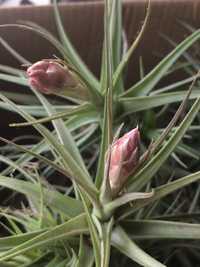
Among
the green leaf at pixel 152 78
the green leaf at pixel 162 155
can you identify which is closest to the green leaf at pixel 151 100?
the green leaf at pixel 152 78

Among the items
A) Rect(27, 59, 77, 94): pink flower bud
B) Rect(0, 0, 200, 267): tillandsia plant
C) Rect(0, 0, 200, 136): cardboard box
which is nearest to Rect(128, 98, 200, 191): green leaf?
Rect(0, 0, 200, 267): tillandsia plant

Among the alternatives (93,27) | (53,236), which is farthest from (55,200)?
(93,27)

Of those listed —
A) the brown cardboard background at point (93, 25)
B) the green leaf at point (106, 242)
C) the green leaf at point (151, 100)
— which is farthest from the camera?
the brown cardboard background at point (93, 25)

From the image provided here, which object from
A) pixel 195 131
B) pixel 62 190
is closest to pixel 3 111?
pixel 62 190

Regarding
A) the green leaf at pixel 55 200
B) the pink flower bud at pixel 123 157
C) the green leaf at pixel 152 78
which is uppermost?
the green leaf at pixel 152 78

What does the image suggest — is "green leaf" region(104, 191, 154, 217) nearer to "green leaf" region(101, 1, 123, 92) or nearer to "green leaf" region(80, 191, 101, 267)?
"green leaf" region(80, 191, 101, 267)

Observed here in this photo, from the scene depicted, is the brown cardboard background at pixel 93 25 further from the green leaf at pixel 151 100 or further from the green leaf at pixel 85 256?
the green leaf at pixel 85 256
